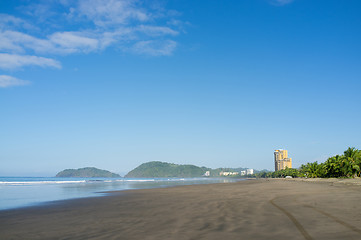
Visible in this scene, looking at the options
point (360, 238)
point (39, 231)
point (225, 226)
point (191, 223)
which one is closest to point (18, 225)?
point (39, 231)

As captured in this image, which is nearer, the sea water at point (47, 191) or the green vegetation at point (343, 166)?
the sea water at point (47, 191)

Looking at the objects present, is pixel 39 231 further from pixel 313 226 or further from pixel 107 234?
pixel 313 226

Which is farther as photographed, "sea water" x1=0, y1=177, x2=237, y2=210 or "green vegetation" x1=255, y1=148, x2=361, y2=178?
"green vegetation" x1=255, y1=148, x2=361, y2=178

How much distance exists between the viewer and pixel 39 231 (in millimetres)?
9391

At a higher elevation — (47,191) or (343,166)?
(343,166)

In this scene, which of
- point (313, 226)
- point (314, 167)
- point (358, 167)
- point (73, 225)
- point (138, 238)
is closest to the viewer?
point (138, 238)

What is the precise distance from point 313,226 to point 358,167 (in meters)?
71.8

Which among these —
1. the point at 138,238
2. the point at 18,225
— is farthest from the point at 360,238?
the point at 18,225

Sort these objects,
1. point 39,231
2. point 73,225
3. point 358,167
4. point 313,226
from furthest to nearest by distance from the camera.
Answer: point 358,167 → point 73,225 → point 39,231 → point 313,226

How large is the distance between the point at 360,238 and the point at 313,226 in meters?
1.75

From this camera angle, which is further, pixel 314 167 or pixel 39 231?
pixel 314 167

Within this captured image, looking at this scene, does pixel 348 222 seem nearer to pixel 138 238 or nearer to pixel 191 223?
pixel 191 223

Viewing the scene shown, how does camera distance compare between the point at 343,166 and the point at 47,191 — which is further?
the point at 343,166

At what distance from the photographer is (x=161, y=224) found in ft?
31.9
